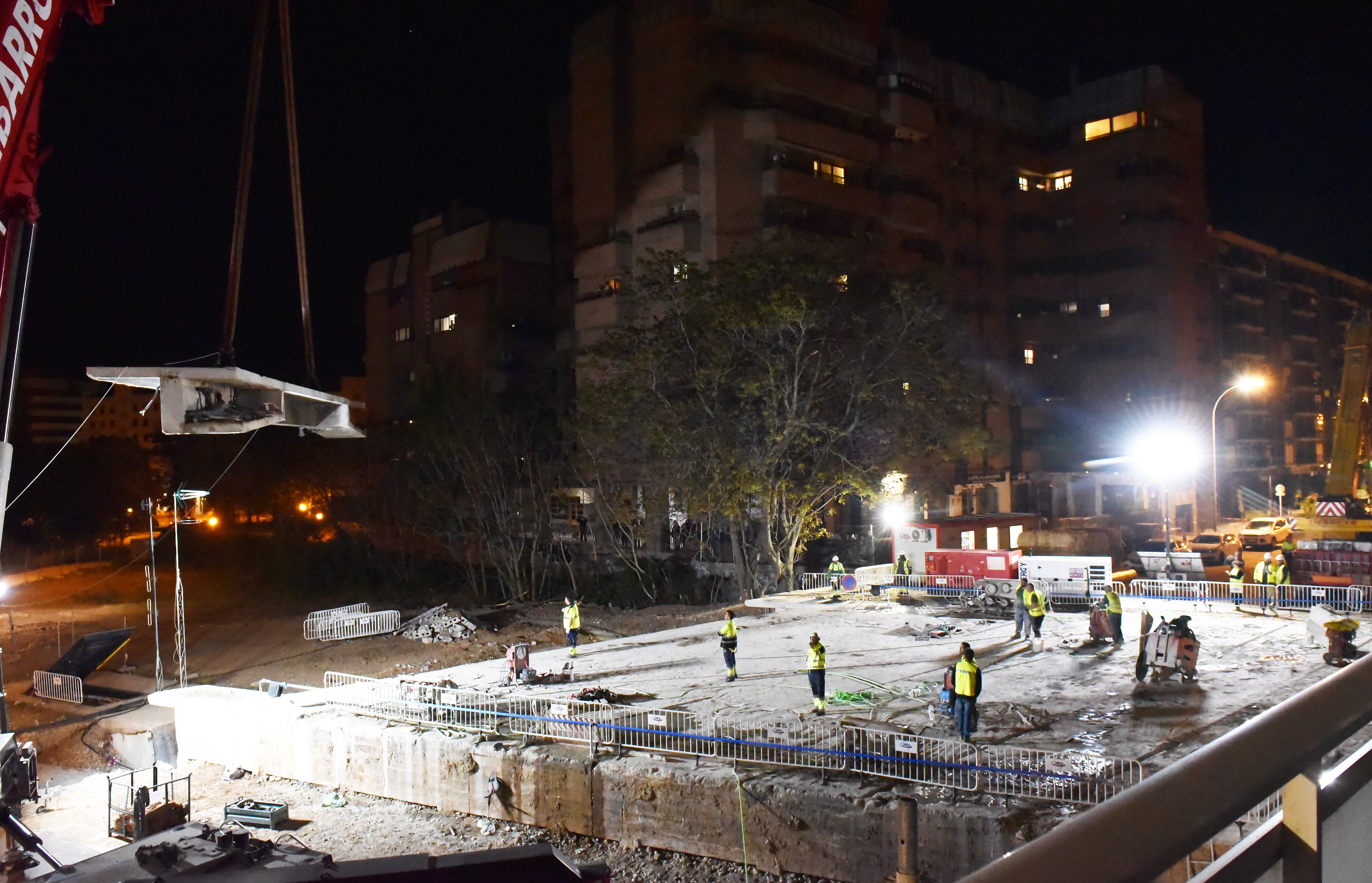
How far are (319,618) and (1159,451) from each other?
45401 mm

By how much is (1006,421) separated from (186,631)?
155ft

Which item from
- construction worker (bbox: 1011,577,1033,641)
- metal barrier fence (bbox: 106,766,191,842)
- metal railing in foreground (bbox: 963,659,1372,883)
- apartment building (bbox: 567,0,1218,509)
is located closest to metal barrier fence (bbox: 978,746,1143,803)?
construction worker (bbox: 1011,577,1033,641)

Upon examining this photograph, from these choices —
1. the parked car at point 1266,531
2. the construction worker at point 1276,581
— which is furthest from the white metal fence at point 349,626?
the parked car at point 1266,531

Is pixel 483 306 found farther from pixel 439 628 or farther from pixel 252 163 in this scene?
pixel 252 163

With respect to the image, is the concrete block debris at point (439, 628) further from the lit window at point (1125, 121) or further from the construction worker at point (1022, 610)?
the lit window at point (1125, 121)

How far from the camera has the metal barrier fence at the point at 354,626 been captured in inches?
1309

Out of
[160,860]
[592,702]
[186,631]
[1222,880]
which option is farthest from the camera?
[186,631]

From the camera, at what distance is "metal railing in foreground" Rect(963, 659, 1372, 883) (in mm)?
1176

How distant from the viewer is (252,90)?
8.09m

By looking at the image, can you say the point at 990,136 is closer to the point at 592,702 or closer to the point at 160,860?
the point at 592,702

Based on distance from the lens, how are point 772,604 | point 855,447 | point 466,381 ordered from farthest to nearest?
point 466,381 < point 855,447 < point 772,604

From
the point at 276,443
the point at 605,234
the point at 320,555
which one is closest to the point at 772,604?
the point at 605,234

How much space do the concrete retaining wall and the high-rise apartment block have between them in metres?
30.2

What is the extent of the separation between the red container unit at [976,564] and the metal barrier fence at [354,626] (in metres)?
20.3
